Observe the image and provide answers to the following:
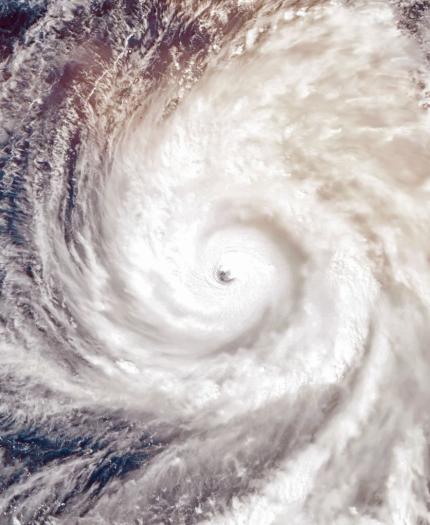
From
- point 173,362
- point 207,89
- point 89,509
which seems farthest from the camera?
point 207,89

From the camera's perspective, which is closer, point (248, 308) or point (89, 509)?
point (89, 509)

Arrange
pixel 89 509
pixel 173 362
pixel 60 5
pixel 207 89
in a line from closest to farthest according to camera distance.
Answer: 1. pixel 89 509
2. pixel 173 362
3. pixel 60 5
4. pixel 207 89

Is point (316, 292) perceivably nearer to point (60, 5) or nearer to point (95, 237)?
point (95, 237)

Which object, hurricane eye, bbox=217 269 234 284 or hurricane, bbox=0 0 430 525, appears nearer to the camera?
hurricane, bbox=0 0 430 525

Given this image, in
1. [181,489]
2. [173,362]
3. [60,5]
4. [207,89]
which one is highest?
[60,5]

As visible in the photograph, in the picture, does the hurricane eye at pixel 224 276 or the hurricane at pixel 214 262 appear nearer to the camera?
the hurricane at pixel 214 262

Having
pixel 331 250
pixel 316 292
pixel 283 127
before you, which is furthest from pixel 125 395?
pixel 283 127

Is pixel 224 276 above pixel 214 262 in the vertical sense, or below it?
below

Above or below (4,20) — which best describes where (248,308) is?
below
